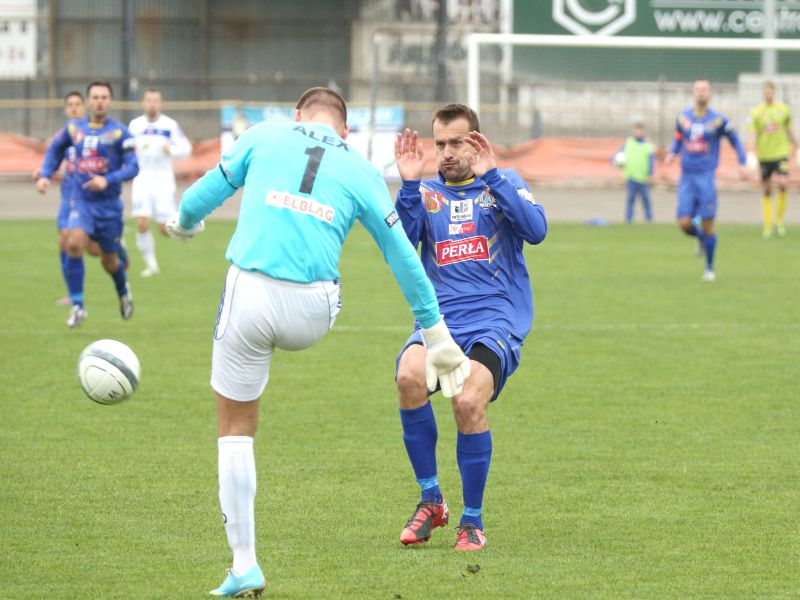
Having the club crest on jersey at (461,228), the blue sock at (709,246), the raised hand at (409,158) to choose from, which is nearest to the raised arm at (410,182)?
the raised hand at (409,158)

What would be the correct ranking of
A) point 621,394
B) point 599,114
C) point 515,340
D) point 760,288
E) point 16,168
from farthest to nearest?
1. point 599,114
2. point 16,168
3. point 760,288
4. point 621,394
5. point 515,340

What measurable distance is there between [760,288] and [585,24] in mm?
25963

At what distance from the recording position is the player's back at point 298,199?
518cm

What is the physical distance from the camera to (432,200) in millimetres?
6422

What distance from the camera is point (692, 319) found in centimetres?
1388

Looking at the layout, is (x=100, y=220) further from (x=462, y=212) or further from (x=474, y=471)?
(x=474, y=471)

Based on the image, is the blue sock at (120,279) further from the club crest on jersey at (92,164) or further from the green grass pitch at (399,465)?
the club crest on jersey at (92,164)

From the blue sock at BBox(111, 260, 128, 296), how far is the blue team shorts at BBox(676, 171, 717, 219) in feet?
24.7

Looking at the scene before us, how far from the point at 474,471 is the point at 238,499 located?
1220mm

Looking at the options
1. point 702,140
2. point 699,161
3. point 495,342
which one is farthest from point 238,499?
point 702,140

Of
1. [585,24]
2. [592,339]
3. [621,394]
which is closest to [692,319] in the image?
[592,339]

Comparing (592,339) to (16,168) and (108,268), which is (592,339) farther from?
(16,168)

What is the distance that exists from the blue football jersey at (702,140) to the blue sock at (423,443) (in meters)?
12.2

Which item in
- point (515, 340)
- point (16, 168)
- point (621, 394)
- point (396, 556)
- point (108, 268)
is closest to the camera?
point (396, 556)
